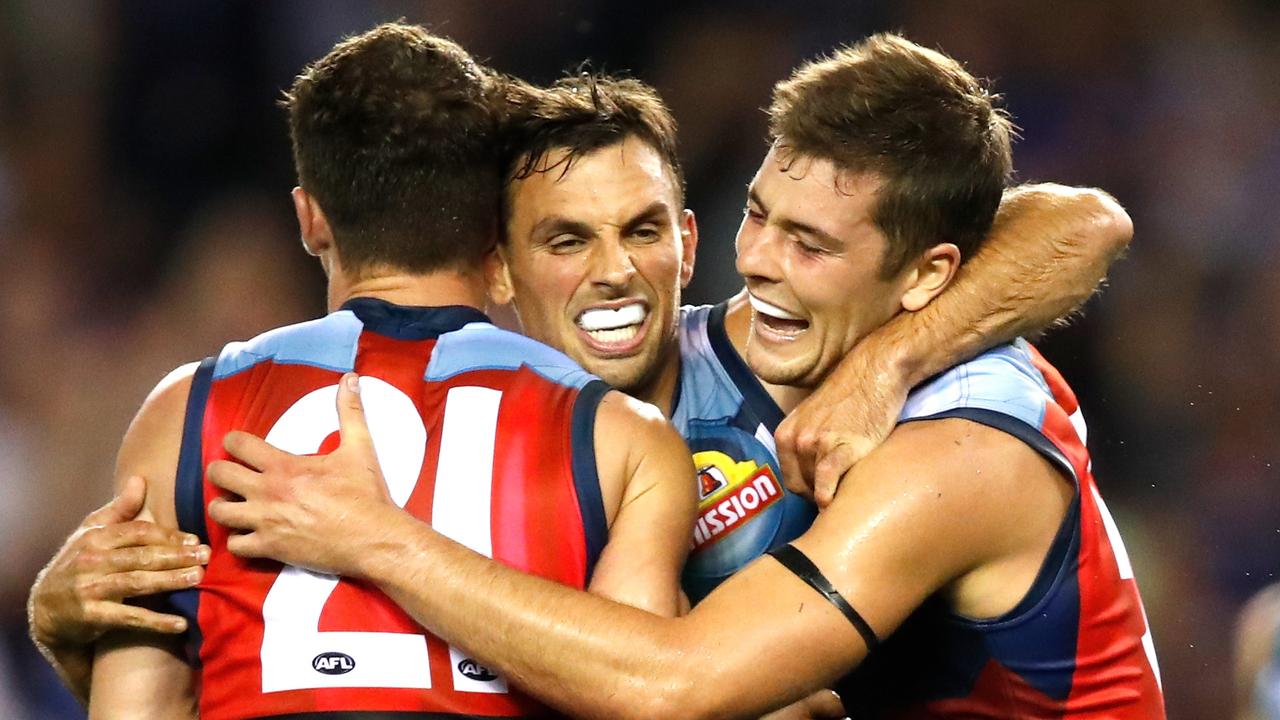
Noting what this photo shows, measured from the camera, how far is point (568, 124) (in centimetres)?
370

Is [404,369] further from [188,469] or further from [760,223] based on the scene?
[760,223]

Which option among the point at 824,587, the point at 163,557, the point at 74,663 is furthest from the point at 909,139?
the point at 74,663

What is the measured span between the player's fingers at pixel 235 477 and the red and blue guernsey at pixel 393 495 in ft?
0.21

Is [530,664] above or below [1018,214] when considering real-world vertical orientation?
below

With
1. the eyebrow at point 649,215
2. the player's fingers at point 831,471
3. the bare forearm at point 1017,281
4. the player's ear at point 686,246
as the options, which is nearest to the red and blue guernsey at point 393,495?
the player's fingers at point 831,471

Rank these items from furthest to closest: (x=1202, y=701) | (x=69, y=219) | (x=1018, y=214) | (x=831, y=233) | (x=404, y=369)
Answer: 1. (x=69, y=219)
2. (x=1202, y=701)
3. (x=1018, y=214)
4. (x=831, y=233)
5. (x=404, y=369)

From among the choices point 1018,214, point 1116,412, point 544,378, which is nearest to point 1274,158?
point 1116,412

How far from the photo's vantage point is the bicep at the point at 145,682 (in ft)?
9.55

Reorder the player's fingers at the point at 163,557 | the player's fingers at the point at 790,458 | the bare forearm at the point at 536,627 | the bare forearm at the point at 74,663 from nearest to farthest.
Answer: the bare forearm at the point at 536,627 < the player's fingers at the point at 163,557 < the bare forearm at the point at 74,663 < the player's fingers at the point at 790,458

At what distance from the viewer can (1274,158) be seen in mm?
6965

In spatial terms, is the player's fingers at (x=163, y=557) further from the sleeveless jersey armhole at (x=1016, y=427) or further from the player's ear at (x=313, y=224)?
the sleeveless jersey armhole at (x=1016, y=427)

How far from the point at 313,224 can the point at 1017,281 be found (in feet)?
5.07

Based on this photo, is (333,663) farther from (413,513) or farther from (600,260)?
(600,260)

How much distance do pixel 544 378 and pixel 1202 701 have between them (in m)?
4.50
